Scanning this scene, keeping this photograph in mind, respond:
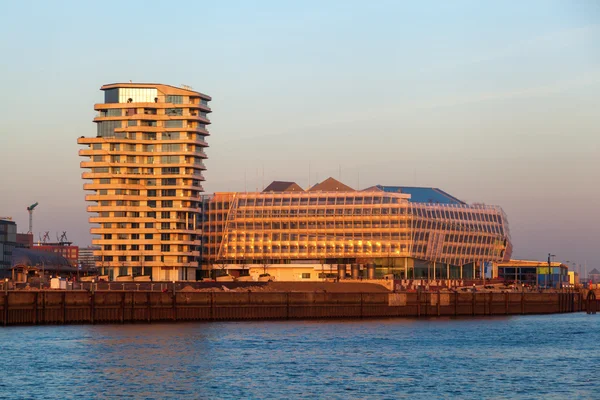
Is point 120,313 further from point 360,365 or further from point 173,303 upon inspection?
point 360,365

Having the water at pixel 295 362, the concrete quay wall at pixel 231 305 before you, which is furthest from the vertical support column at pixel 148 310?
the water at pixel 295 362

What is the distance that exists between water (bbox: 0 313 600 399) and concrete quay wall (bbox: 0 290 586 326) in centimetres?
618

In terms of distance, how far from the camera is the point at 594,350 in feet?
389

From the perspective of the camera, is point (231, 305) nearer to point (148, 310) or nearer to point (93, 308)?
point (148, 310)

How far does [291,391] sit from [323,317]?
82657 millimetres

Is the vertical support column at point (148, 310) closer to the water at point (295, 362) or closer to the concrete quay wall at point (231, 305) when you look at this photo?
the concrete quay wall at point (231, 305)

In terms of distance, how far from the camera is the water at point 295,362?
85.0 metres

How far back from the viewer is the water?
8500 centimetres

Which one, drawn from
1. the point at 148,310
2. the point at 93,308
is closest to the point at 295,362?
the point at 93,308

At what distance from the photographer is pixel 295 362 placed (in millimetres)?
102062

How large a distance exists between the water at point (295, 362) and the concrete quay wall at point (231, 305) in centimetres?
618

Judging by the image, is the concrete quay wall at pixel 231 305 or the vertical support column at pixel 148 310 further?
the vertical support column at pixel 148 310

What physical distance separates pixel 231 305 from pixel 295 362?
58050mm

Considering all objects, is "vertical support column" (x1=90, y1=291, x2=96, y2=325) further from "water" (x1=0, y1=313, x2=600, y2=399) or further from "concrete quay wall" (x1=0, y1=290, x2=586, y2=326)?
"water" (x1=0, y1=313, x2=600, y2=399)
